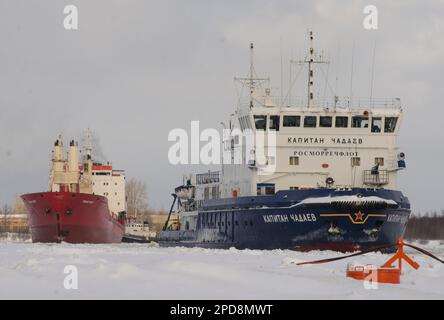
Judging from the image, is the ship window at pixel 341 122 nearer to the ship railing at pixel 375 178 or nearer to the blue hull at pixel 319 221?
the ship railing at pixel 375 178

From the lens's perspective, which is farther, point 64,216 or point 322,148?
point 64,216

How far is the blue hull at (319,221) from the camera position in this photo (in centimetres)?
4022

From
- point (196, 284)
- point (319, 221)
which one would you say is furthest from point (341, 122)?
point (196, 284)

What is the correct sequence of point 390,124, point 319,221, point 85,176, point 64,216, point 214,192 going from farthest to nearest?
point 85,176 → point 64,216 → point 214,192 → point 390,124 → point 319,221

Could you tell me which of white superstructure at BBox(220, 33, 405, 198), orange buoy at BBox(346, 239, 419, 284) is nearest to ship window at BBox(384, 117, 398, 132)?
white superstructure at BBox(220, 33, 405, 198)

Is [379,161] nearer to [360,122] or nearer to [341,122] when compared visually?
[360,122]

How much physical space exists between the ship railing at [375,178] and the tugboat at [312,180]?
44 millimetres

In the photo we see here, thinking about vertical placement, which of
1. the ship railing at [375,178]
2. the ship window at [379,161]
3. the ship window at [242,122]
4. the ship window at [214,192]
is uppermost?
the ship window at [242,122]

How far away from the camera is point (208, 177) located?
53.4 m

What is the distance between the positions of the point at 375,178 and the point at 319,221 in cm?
449

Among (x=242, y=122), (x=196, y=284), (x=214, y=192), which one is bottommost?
(x=214, y=192)

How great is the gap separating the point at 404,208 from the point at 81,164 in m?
52.1

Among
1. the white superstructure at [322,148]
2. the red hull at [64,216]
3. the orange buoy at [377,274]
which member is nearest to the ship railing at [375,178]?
the white superstructure at [322,148]
